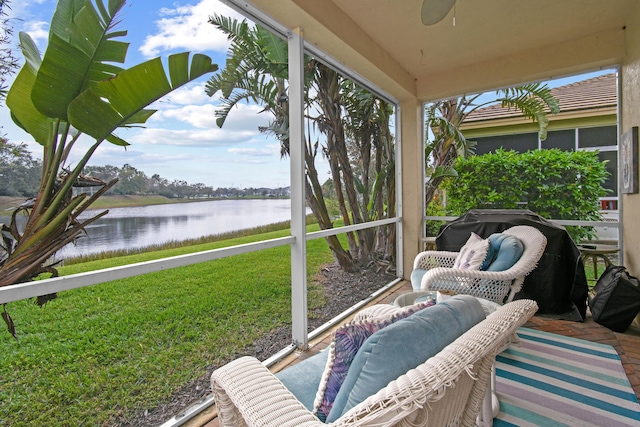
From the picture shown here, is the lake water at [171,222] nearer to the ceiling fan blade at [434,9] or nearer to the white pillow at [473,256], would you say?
the white pillow at [473,256]

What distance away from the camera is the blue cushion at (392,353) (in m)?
0.80

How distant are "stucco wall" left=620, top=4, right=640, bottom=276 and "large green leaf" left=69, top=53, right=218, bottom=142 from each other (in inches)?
155

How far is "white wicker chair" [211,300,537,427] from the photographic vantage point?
0.68 metres

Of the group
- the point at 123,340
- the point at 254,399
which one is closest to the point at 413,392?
the point at 254,399

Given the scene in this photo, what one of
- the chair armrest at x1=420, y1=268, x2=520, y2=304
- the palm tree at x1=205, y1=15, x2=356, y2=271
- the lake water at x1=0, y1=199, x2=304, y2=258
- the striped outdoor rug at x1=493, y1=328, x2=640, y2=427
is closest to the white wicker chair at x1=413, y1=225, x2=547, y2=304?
the chair armrest at x1=420, y1=268, x2=520, y2=304

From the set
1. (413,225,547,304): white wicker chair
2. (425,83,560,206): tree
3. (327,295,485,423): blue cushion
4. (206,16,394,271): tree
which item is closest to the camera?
(327,295,485,423): blue cushion

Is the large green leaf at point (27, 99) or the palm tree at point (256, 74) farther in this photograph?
the palm tree at point (256, 74)

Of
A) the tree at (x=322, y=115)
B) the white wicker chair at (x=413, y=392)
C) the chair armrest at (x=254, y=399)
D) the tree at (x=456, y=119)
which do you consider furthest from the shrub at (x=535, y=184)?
the chair armrest at (x=254, y=399)

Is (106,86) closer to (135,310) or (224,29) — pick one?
(135,310)

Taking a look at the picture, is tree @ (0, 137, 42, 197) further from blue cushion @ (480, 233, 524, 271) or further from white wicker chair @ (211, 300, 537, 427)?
blue cushion @ (480, 233, 524, 271)

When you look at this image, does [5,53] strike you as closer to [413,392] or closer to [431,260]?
[413,392]

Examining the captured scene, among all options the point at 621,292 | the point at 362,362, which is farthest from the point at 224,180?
the point at 621,292

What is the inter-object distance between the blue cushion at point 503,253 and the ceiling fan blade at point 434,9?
1.85 m

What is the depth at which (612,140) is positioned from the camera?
399 cm
